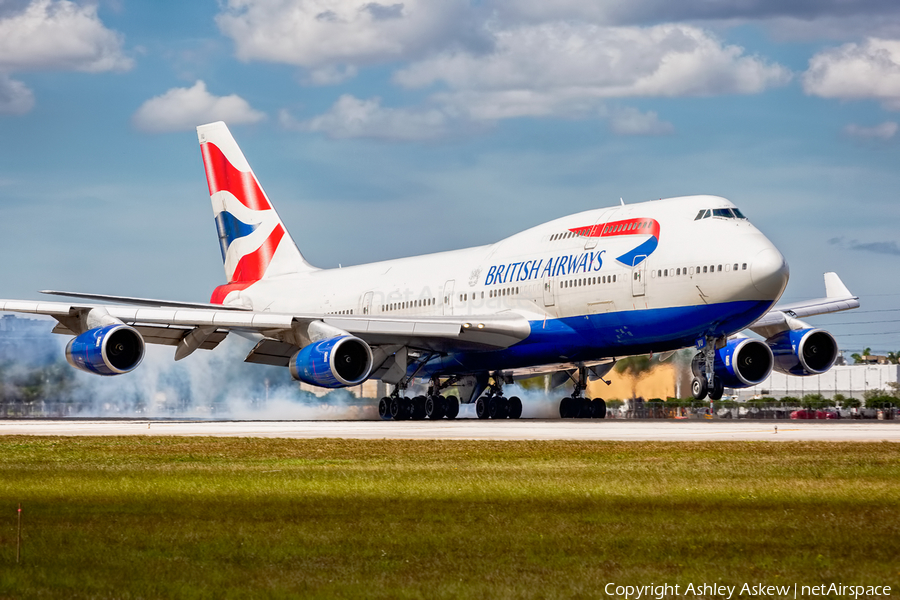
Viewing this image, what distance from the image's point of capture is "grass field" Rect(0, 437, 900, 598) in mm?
8188

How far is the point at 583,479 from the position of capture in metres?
15.0

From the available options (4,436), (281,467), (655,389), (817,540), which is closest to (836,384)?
(655,389)

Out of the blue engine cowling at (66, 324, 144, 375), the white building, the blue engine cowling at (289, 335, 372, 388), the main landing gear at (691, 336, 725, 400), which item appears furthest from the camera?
the white building

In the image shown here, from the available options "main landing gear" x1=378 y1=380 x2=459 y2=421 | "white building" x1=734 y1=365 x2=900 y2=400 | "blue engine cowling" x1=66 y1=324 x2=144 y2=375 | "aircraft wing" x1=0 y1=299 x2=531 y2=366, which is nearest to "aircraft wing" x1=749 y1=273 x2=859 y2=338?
"aircraft wing" x1=0 y1=299 x2=531 y2=366

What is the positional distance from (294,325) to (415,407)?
5.27 m

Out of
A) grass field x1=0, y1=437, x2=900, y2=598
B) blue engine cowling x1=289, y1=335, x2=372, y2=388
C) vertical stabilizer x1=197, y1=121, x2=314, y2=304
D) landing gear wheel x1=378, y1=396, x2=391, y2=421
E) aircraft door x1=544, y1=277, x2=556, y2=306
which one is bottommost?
grass field x1=0, y1=437, x2=900, y2=598

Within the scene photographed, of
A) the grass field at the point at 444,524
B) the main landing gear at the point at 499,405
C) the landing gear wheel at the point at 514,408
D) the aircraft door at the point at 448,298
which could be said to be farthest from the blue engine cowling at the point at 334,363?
the grass field at the point at 444,524

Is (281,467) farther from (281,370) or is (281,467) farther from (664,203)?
(281,370)

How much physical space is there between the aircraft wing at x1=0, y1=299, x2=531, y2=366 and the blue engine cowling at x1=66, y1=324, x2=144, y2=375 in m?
1.06

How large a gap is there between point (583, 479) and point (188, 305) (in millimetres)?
28614

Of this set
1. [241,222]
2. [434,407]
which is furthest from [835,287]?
[241,222]

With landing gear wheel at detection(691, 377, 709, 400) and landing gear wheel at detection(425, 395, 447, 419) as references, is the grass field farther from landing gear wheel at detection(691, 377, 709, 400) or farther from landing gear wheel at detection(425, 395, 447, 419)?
landing gear wheel at detection(425, 395, 447, 419)

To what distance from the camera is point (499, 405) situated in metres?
40.5

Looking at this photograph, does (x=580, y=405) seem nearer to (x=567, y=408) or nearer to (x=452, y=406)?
(x=567, y=408)
